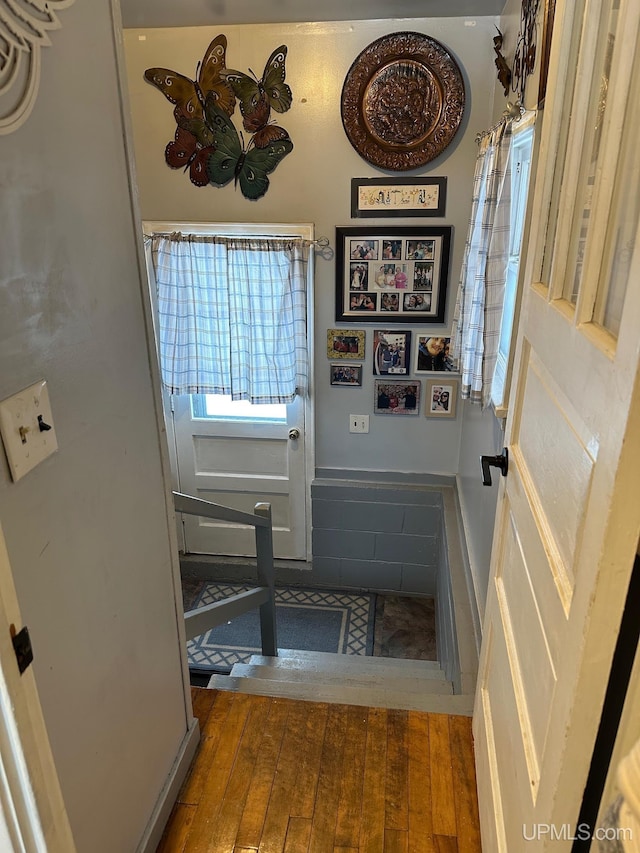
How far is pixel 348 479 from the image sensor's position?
337 cm

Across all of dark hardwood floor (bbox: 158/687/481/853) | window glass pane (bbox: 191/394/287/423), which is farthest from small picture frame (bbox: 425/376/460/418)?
dark hardwood floor (bbox: 158/687/481/853)

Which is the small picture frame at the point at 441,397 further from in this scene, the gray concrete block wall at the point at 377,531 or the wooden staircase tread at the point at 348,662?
the wooden staircase tread at the point at 348,662

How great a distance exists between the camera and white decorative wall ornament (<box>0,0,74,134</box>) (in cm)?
79

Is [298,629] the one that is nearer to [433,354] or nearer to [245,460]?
[245,460]

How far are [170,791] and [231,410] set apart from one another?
2.17m

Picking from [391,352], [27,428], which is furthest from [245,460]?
[27,428]

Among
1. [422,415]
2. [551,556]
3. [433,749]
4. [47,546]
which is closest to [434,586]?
[422,415]

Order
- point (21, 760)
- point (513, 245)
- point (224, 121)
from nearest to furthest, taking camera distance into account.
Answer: point (21, 760), point (513, 245), point (224, 121)

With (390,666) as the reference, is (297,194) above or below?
above

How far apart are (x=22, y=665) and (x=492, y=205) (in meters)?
1.90

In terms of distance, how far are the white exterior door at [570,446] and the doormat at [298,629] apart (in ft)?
5.84

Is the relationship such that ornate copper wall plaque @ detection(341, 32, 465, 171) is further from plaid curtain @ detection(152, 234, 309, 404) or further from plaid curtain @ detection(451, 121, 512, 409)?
plaid curtain @ detection(152, 234, 309, 404)

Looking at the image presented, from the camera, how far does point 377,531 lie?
11.1 ft

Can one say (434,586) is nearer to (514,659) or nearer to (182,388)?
(182,388)
